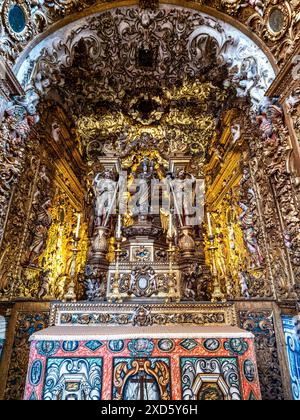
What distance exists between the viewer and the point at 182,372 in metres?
2.57

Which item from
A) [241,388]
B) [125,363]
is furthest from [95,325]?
[241,388]

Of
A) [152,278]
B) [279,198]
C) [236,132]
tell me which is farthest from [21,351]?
[236,132]

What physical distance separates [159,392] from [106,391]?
19.9 inches

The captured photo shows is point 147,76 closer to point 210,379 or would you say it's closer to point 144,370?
point 144,370

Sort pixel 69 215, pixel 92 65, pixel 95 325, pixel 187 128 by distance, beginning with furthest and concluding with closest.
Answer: pixel 187 128, pixel 69 215, pixel 92 65, pixel 95 325

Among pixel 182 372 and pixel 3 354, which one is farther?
pixel 3 354

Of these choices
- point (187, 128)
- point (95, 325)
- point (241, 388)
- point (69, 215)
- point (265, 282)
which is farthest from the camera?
point (187, 128)

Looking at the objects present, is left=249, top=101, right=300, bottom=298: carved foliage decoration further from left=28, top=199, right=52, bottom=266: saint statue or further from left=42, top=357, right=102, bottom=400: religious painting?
left=28, top=199, right=52, bottom=266: saint statue

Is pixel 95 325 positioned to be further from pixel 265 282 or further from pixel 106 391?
pixel 265 282

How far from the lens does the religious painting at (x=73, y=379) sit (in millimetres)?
2475

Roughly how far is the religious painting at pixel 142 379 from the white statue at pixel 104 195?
3.11 meters

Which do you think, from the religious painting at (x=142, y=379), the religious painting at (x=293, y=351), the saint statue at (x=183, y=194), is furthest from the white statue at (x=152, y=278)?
the religious painting at (x=293, y=351)

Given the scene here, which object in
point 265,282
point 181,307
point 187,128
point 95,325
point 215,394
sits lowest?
point 215,394

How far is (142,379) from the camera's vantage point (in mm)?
2535
